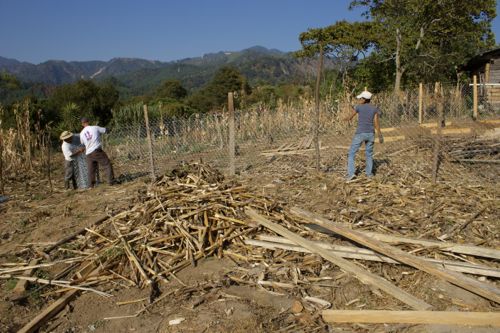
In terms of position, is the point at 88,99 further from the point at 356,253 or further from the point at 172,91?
the point at 356,253

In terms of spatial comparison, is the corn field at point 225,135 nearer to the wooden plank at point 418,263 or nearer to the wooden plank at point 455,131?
the wooden plank at point 455,131

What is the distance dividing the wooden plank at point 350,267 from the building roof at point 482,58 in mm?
21072

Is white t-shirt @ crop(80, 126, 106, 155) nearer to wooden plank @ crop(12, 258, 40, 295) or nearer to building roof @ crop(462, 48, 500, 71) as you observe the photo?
wooden plank @ crop(12, 258, 40, 295)

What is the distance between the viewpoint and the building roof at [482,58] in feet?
68.8

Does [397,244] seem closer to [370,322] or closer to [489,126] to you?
[370,322]

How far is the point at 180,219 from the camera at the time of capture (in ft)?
15.8

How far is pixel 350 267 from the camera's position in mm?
3885

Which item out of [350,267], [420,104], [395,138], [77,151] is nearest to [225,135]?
[395,138]

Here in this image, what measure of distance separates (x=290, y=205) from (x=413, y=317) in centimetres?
259

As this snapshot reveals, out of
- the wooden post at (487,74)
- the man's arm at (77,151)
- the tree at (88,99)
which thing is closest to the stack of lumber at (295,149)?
the man's arm at (77,151)

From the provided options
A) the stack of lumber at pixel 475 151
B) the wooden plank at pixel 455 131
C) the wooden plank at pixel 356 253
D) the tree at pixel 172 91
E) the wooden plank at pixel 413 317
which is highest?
the tree at pixel 172 91

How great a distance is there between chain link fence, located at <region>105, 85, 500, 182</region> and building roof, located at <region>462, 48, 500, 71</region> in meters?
5.15

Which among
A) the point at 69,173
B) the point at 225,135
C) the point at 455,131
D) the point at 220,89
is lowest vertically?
the point at 69,173

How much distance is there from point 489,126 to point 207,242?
981 cm
